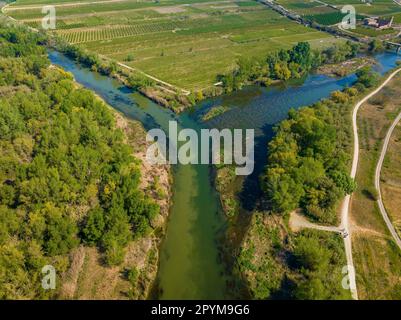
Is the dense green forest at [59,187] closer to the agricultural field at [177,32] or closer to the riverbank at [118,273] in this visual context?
the riverbank at [118,273]

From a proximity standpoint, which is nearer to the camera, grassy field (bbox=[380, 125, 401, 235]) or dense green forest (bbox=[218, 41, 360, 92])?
grassy field (bbox=[380, 125, 401, 235])

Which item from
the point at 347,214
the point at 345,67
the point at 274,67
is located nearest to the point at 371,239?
the point at 347,214

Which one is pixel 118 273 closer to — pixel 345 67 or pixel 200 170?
pixel 200 170

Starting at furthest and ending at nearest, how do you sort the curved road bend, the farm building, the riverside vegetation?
Answer: 1. the farm building
2. the curved road bend
3. the riverside vegetation

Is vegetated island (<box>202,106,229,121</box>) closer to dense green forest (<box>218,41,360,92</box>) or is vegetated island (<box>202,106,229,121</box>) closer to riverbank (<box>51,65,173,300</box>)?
dense green forest (<box>218,41,360,92</box>)

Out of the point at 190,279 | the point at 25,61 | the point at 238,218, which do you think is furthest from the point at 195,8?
the point at 190,279

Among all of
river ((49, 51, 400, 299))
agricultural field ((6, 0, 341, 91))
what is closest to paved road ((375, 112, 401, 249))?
river ((49, 51, 400, 299))
